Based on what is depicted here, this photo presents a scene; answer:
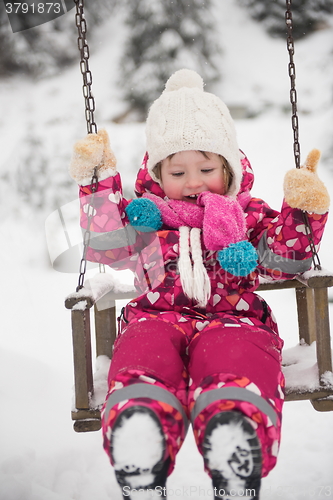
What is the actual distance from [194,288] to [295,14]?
397 centimetres

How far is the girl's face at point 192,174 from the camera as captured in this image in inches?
58.4

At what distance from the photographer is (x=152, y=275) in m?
1.44

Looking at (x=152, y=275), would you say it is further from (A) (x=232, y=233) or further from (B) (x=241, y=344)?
(B) (x=241, y=344)

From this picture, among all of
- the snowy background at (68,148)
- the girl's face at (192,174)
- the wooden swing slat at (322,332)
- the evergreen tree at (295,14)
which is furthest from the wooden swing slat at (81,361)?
the evergreen tree at (295,14)

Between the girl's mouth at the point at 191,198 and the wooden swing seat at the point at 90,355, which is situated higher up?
the girl's mouth at the point at 191,198

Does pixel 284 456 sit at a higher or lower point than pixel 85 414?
lower

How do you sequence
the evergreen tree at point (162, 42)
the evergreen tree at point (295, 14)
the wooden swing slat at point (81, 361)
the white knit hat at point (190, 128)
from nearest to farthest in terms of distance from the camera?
1. the wooden swing slat at point (81, 361)
2. the white knit hat at point (190, 128)
3. the evergreen tree at point (162, 42)
4. the evergreen tree at point (295, 14)

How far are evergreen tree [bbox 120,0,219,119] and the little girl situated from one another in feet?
8.83

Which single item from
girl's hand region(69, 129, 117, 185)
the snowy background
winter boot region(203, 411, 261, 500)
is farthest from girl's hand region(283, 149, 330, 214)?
the snowy background

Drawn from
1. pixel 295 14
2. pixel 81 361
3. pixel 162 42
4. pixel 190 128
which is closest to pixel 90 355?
pixel 81 361

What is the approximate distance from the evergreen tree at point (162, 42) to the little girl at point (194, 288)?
2.69m

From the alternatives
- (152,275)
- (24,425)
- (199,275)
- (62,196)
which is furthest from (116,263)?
(62,196)

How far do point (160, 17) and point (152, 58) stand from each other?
0.36 metres

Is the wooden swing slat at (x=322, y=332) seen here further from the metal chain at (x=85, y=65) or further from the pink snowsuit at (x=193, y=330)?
the metal chain at (x=85, y=65)
